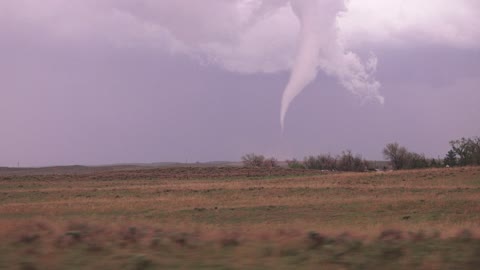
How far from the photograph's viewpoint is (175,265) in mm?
8398

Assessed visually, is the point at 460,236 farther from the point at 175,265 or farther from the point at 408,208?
the point at 408,208

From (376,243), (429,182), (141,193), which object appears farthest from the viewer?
(429,182)

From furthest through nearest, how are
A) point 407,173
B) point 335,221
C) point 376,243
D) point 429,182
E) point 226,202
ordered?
point 407,173 → point 429,182 → point 226,202 → point 335,221 → point 376,243

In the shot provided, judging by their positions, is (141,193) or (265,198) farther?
(141,193)

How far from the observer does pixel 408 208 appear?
27922 mm

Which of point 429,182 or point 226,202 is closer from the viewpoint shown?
point 226,202

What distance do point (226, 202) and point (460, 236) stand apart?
24606 millimetres

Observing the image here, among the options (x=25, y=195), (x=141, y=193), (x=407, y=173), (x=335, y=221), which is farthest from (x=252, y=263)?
(x=407, y=173)

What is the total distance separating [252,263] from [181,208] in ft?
74.1

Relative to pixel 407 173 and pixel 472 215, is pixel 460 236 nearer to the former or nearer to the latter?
pixel 472 215

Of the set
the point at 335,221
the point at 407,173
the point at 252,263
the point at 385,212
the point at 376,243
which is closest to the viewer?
the point at 252,263

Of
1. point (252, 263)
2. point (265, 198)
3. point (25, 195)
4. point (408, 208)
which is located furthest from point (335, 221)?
point (25, 195)

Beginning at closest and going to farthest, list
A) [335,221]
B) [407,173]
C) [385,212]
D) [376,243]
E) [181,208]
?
[376,243]
[335,221]
[385,212]
[181,208]
[407,173]

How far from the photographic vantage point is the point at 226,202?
3409 cm
